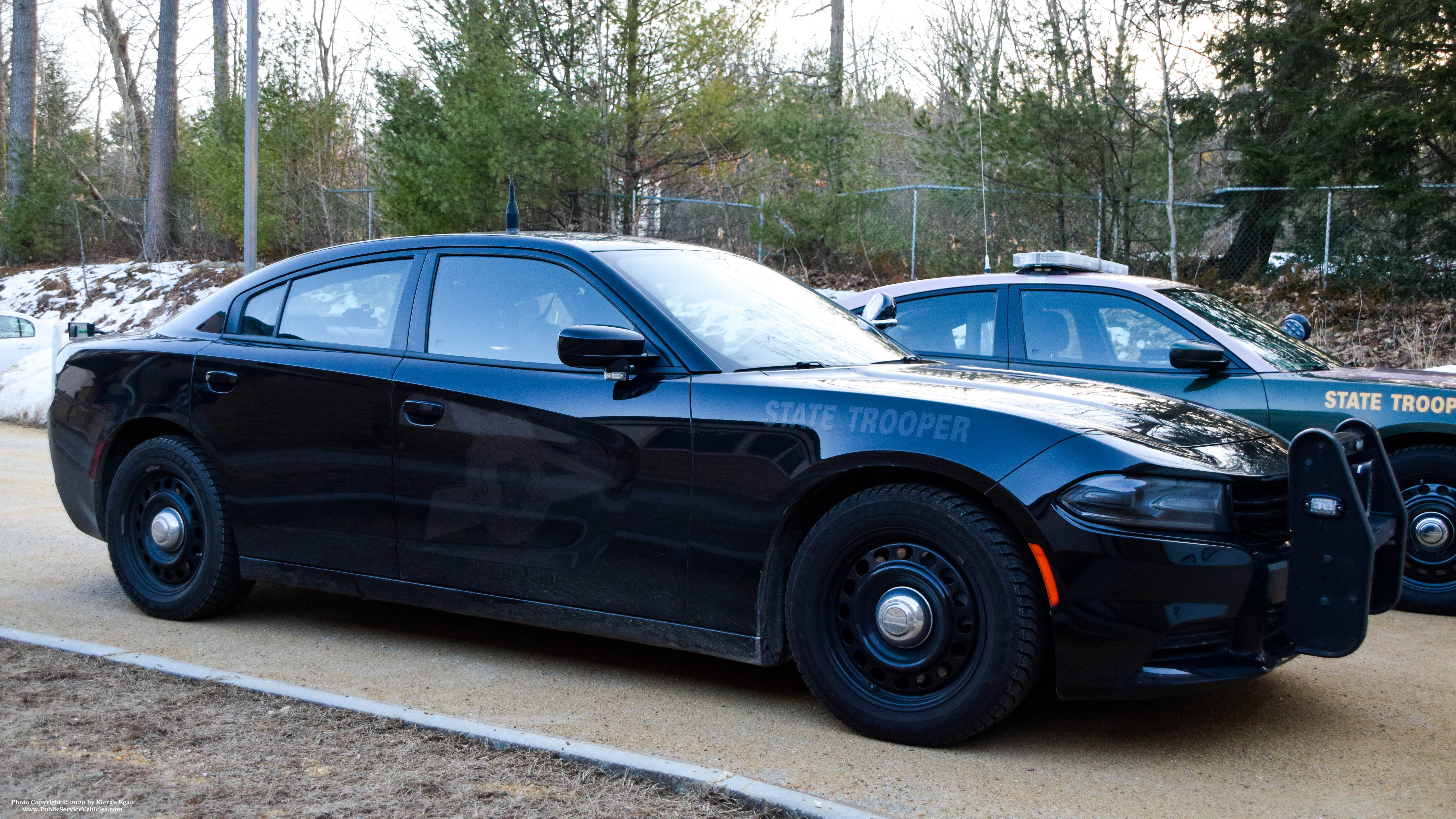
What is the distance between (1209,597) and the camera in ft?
11.0

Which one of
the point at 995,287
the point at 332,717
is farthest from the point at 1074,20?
the point at 332,717

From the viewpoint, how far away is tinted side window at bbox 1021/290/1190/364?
6371 mm

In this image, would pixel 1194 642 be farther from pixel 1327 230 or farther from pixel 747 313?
pixel 1327 230

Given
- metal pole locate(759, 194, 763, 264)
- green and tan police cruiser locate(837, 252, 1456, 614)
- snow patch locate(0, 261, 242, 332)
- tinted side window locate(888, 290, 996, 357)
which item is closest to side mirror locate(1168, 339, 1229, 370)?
Answer: green and tan police cruiser locate(837, 252, 1456, 614)

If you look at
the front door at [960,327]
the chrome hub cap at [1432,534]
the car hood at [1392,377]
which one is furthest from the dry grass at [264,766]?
the car hood at [1392,377]

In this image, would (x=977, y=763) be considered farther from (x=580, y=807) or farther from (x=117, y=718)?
(x=117, y=718)

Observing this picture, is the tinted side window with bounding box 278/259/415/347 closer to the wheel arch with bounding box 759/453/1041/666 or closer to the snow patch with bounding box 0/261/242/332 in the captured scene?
the wheel arch with bounding box 759/453/1041/666

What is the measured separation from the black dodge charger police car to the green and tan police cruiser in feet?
4.99

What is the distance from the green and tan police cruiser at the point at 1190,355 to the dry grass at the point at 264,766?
111 inches

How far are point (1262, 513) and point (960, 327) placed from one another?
3.54m

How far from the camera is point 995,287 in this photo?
22.6 feet

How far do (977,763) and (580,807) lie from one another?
1.17 metres

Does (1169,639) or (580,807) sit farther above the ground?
(1169,639)

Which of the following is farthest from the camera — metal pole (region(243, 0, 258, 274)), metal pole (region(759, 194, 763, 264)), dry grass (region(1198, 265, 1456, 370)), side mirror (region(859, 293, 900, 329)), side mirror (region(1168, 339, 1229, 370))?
metal pole (region(759, 194, 763, 264))
